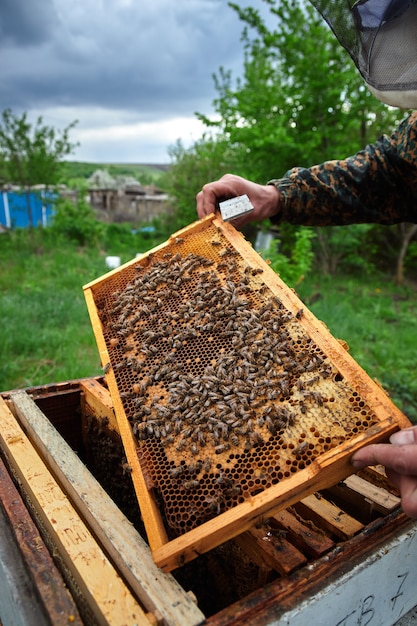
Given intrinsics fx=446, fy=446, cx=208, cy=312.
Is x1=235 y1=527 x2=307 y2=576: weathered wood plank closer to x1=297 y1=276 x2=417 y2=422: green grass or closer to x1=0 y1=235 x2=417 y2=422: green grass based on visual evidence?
x1=297 y1=276 x2=417 y2=422: green grass

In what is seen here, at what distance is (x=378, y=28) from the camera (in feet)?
7.30

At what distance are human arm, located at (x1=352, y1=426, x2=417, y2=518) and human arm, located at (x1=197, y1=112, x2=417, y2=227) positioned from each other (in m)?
1.83

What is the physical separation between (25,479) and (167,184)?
68.1 ft

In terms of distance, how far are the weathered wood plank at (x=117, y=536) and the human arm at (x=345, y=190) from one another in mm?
1763

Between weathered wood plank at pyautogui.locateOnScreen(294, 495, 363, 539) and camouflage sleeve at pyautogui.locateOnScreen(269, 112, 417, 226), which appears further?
camouflage sleeve at pyautogui.locateOnScreen(269, 112, 417, 226)

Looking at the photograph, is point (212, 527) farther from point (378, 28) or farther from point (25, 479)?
point (378, 28)

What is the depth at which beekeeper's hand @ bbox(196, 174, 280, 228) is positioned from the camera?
9.91 ft

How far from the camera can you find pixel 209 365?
222cm

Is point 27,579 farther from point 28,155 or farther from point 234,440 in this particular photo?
point 28,155

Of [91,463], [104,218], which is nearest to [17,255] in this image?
[104,218]

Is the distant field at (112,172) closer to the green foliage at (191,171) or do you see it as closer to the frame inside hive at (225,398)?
the green foliage at (191,171)

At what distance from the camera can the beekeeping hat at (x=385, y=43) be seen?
2123mm

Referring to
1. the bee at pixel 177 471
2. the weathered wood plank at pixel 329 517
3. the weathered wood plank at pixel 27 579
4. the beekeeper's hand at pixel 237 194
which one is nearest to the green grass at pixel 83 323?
the beekeeper's hand at pixel 237 194

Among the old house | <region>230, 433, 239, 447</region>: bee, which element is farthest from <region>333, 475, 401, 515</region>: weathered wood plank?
the old house
